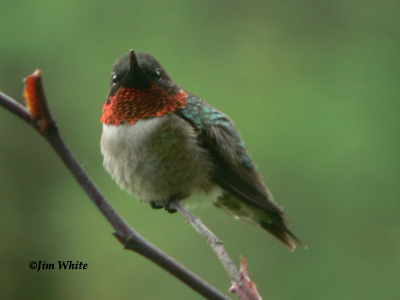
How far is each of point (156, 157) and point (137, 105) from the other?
0.22m

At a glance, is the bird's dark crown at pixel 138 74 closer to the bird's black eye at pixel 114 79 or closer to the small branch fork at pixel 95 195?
the bird's black eye at pixel 114 79

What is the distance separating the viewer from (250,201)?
2043mm

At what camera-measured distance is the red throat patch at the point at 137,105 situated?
1.79m

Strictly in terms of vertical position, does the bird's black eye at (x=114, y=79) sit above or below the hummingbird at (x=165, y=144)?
above

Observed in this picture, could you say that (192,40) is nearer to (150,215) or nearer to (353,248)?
(150,215)

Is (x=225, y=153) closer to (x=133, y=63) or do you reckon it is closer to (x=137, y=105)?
(x=137, y=105)

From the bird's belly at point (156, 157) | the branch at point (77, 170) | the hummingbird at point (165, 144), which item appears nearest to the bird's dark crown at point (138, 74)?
the hummingbird at point (165, 144)

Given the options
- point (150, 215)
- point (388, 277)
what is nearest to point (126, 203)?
point (150, 215)

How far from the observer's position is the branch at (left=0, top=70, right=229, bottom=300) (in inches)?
27.7

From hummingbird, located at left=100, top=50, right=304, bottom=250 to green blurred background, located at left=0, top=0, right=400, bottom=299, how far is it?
6.69ft

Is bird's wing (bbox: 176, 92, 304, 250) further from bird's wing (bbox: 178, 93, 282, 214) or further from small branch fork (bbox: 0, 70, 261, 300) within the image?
small branch fork (bbox: 0, 70, 261, 300)

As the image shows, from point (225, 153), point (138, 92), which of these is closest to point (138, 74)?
point (138, 92)

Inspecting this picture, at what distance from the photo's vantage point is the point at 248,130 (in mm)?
4379

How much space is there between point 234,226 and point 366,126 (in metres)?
1.68
